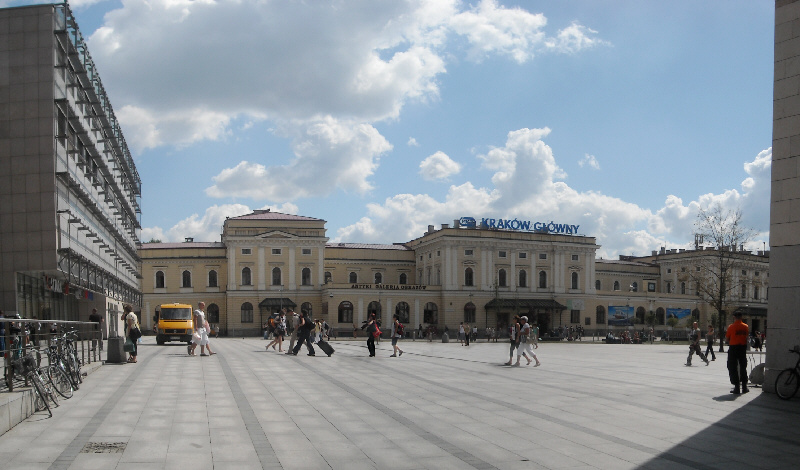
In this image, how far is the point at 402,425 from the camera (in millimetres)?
10828

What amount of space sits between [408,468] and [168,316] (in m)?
32.3

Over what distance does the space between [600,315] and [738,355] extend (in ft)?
249

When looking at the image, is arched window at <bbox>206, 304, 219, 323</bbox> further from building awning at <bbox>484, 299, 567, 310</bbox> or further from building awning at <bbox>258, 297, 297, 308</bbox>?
building awning at <bbox>484, 299, 567, 310</bbox>

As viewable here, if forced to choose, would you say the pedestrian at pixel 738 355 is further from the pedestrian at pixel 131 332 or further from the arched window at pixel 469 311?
the arched window at pixel 469 311

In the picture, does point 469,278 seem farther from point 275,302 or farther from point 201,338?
point 201,338

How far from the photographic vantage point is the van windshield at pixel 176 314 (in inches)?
1495

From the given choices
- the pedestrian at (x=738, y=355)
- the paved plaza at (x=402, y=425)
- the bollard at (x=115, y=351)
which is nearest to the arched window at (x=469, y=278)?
the bollard at (x=115, y=351)

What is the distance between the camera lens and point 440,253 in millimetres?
82562

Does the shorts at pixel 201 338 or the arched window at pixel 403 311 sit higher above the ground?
the shorts at pixel 201 338

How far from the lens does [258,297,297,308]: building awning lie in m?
79.6

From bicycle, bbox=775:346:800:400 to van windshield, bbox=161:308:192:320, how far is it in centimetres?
3014

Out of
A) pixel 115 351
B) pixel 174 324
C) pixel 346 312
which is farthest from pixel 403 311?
pixel 115 351

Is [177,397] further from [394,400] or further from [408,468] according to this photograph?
[408,468]

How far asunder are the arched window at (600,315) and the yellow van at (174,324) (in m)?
61.2
